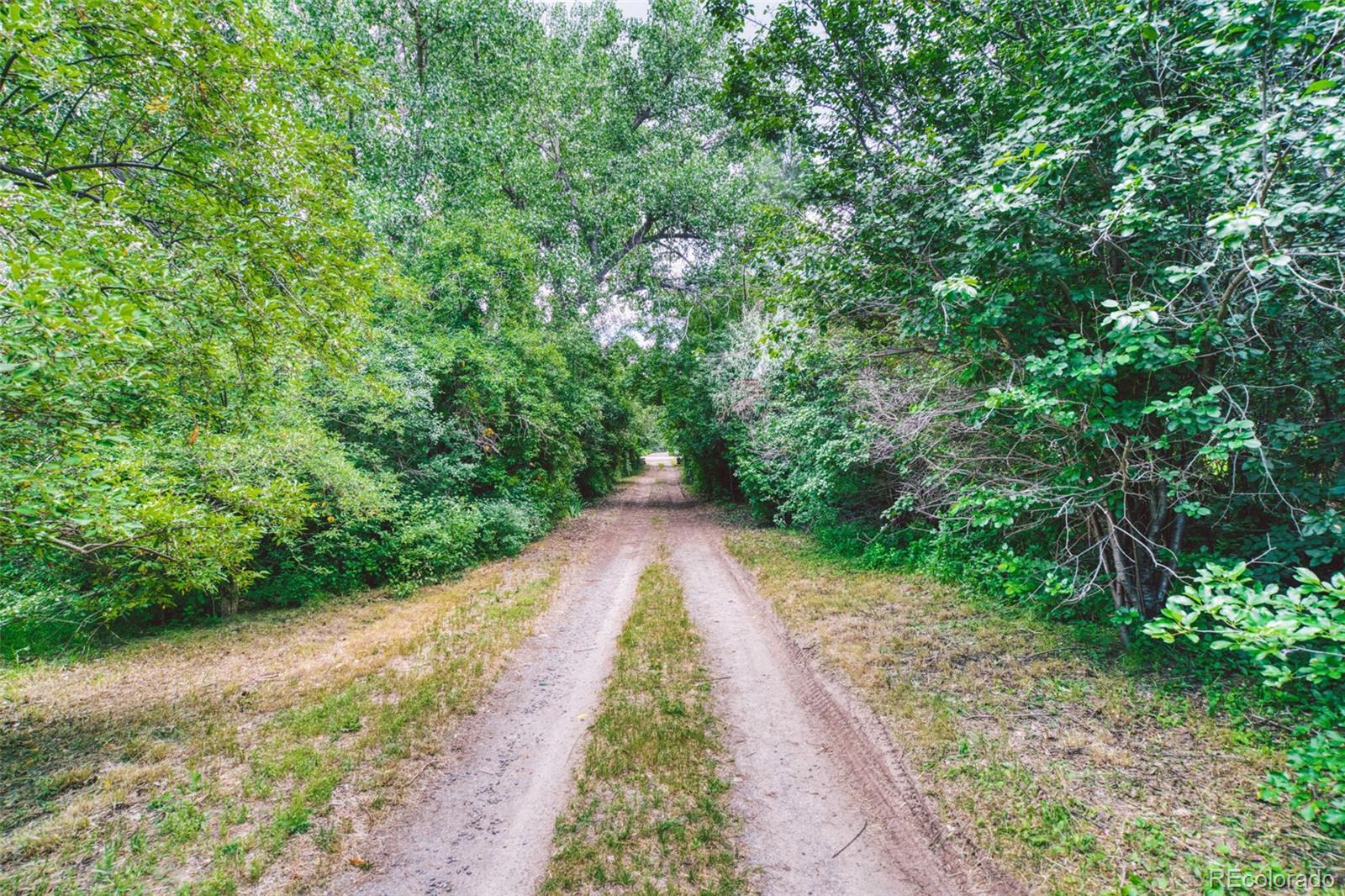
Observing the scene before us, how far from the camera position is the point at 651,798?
4.11 metres

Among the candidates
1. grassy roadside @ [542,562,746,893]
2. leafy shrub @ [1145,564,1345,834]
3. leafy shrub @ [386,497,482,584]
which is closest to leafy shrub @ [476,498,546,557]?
leafy shrub @ [386,497,482,584]

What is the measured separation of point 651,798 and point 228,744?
14.5 feet

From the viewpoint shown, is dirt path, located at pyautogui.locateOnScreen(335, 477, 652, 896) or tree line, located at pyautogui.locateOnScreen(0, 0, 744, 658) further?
tree line, located at pyautogui.locateOnScreen(0, 0, 744, 658)

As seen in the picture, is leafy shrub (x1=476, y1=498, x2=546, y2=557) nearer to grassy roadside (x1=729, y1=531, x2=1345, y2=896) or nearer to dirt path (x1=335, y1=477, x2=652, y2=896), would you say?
dirt path (x1=335, y1=477, x2=652, y2=896)

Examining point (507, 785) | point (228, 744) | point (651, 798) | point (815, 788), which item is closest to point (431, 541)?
point (228, 744)

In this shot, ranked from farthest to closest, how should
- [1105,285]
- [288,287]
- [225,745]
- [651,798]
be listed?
[288,287]
[1105,285]
[225,745]
[651,798]

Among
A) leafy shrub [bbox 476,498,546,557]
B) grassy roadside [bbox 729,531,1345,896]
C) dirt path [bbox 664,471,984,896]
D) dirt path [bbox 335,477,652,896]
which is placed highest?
leafy shrub [bbox 476,498,546,557]

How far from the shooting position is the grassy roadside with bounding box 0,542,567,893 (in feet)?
11.5

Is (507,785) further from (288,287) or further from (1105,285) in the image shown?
(1105,285)

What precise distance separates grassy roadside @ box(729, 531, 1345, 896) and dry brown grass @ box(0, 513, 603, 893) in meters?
4.87

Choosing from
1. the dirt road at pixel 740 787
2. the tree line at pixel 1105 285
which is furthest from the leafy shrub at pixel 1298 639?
the dirt road at pixel 740 787

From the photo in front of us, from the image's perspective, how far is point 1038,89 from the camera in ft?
16.6

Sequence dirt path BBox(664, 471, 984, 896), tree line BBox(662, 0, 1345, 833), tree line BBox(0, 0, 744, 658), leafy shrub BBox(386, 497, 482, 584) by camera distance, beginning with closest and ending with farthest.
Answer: dirt path BBox(664, 471, 984, 896)
tree line BBox(662, 0, 1345, 833)
tree line BBox(0, 0, 744, 658)
leafy shrub BBox(386, 497, 482, 584)

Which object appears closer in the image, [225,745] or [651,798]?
[651,798]
